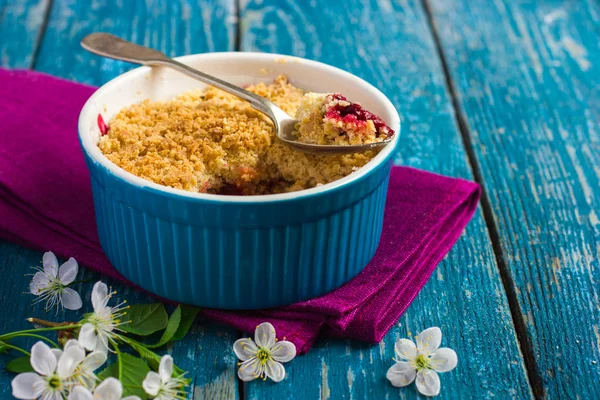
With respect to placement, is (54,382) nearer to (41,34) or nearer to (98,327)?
(98,327)

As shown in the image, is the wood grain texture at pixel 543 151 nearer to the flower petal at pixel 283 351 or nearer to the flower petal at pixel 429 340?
the flower petal at pixel 429 340

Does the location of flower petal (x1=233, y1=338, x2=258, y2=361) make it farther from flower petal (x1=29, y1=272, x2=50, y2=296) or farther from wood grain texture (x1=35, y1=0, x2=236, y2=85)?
wood grain texture (x1=35, y1=0, x2=236, y2=85)

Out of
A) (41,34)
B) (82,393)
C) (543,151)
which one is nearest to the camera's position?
(82,393)

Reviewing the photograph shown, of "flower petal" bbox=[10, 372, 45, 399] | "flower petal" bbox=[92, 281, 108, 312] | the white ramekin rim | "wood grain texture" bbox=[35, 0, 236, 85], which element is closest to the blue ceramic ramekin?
the white ramekin rim

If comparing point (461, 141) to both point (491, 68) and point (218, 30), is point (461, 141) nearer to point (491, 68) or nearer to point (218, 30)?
point (491, 68)

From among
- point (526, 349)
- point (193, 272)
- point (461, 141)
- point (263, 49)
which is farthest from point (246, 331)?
point (263, 49)

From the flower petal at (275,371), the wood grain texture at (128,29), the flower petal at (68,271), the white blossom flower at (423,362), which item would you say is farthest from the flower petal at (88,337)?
the wood grain texture at (128,29)

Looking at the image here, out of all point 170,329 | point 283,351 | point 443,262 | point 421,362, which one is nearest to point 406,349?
point 421,362
